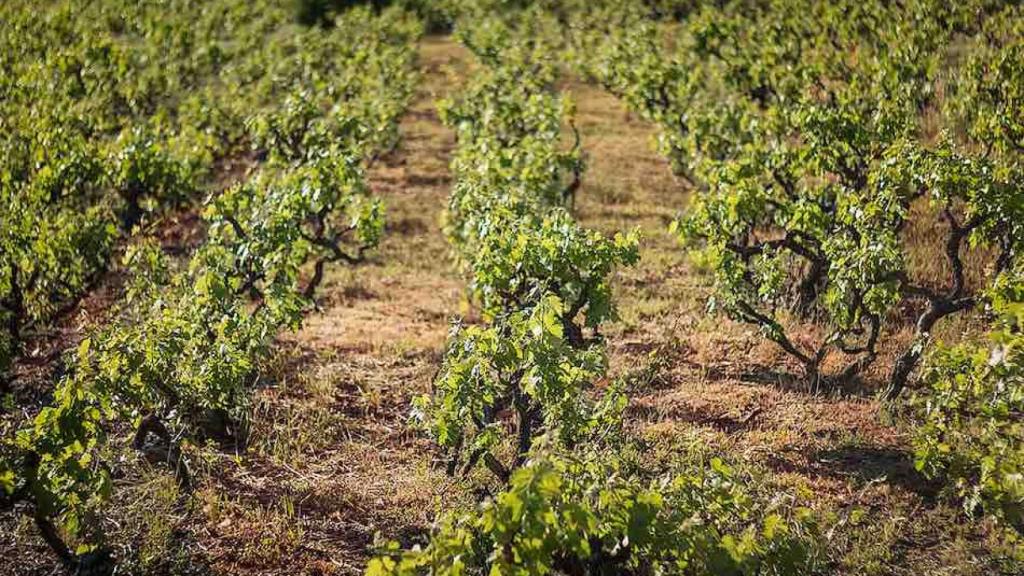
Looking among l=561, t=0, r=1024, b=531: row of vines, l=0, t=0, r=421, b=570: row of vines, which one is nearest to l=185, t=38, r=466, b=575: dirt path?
l=0, t=0, r=421, b=570: row of vines

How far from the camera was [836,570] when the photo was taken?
5.34 metres

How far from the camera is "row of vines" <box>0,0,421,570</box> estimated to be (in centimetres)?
549

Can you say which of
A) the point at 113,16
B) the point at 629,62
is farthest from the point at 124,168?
the point at 113,16

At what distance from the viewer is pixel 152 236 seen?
33.7 ft

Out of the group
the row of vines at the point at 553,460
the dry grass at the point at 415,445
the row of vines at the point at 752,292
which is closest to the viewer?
the row of vines at the point at 553,460

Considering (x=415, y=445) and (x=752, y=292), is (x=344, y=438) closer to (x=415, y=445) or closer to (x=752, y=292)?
(x=415, y=445)

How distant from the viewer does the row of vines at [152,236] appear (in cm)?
549

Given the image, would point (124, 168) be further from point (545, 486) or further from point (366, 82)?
point (545, 486)

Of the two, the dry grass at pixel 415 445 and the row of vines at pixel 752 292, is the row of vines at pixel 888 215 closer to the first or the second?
the row of vines at pixel 752 292

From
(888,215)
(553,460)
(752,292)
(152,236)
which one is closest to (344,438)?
(553,460)

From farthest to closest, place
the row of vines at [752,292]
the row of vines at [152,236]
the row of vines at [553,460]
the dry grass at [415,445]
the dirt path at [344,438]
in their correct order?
the dirt path at [344,438]
the dry grass at [415,445]
the row of vines at [152,236]
the row of vines at [752,292]
the row of vines at [553,460]

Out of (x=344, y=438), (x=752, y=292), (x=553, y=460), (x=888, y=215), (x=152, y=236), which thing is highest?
(x=888, y=215)

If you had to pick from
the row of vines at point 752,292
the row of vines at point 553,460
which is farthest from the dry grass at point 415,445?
the row of vines at point 553,460

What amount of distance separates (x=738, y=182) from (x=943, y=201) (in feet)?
5.51
